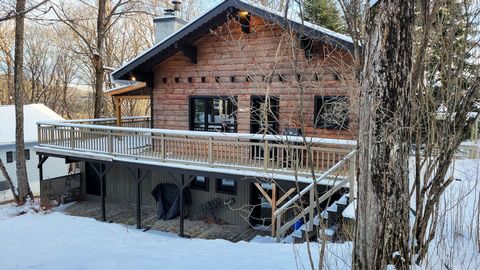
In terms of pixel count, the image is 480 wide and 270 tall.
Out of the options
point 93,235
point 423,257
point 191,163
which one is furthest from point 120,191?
point 423,257

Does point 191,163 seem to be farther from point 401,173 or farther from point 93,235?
point 401,173

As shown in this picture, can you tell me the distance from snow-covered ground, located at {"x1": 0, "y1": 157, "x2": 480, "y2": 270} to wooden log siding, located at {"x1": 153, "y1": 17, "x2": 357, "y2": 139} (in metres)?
4.12

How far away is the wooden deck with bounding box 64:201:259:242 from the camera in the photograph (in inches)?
408

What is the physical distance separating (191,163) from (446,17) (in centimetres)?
722

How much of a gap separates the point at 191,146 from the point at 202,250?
210 inches

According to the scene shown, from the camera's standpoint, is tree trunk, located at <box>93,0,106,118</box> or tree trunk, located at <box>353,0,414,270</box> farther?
tree trunk, located at <box>93,0,106,118</box>

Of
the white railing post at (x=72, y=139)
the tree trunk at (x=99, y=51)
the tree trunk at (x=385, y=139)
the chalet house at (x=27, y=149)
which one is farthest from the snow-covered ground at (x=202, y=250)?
the chalet house at (x=27, y=149)

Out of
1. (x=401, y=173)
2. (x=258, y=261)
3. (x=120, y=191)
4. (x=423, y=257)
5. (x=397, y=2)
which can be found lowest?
(x=120, y=191)

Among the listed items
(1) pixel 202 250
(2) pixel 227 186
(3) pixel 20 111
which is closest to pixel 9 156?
(3) pixel 20 111

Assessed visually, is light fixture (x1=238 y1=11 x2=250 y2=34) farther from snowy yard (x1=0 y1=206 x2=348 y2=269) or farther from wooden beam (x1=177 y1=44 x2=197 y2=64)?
snowy yard (x1=0 y1=206 x2=348 y2=269)

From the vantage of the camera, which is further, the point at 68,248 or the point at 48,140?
the point at 48,140

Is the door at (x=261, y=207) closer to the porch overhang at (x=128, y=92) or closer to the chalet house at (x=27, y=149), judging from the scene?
the porch overhang at (x=128, y=92)

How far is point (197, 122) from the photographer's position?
11961 mm

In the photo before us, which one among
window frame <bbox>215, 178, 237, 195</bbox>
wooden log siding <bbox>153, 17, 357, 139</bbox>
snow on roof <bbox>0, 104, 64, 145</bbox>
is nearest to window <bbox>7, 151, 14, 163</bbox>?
snow on roof <bbox>0, 104, 64, 145</bbox>
